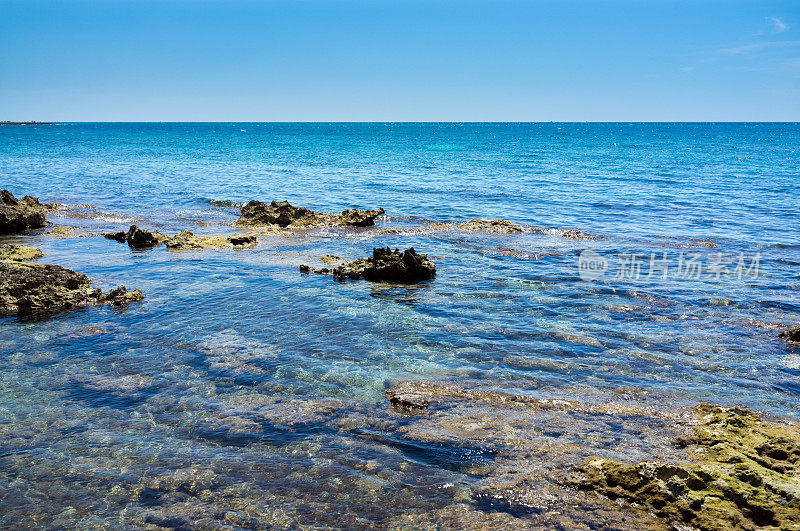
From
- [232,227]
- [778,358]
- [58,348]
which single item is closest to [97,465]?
[58,348]

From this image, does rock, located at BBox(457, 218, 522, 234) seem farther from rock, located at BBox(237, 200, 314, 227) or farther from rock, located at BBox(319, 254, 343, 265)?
rock, located at BBox(319, 254, 343, 265)

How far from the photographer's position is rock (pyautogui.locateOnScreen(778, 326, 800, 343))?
10773 millimetres

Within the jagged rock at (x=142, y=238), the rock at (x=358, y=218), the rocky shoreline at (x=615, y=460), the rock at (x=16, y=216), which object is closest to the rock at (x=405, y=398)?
the rocky shoreline at (x=615, y=460)

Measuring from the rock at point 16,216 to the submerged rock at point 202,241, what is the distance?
281 inches

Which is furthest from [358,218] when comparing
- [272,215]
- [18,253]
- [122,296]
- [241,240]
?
[18,253]

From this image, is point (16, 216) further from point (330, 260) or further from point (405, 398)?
point (405, 398)

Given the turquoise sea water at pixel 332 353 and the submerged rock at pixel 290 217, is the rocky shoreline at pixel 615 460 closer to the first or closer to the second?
the turquoise sea water at pixel 332 353

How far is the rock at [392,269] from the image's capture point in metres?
15.2

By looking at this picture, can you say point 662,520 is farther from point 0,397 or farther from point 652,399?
point 0,397

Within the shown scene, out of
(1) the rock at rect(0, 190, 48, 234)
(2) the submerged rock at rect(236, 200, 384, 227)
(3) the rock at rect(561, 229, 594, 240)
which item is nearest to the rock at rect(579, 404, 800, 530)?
(3) the rock at rect(561, 229, 594, 240)

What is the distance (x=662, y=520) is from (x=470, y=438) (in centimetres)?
248

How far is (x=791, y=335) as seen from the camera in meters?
10.9

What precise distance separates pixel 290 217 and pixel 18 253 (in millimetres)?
10649

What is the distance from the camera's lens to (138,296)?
42.9 feet
